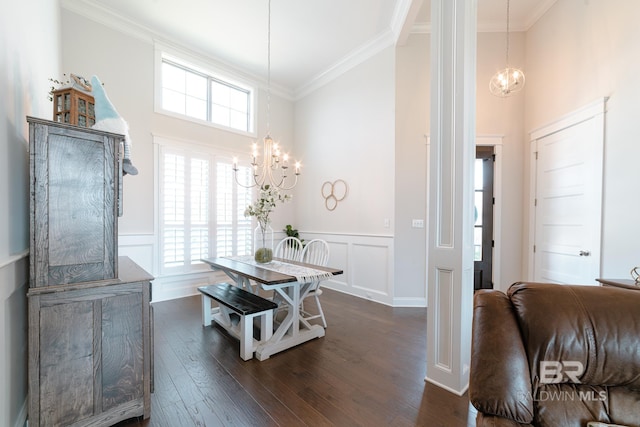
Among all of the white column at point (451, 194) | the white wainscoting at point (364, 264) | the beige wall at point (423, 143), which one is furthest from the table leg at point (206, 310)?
the beige wall at point (423, 143)

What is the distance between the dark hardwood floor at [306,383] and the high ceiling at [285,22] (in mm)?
3832

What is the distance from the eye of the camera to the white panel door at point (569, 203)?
8.94 ft

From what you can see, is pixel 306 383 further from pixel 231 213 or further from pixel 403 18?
pixel 403 18

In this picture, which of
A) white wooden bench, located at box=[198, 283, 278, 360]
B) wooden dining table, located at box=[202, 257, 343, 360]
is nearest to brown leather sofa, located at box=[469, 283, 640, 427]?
wooden dining table, located at box=[202, 257, 343, 360]

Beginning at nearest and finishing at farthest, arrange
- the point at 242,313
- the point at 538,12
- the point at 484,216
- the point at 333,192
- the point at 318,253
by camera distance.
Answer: the point at 242,313 < the point at 538,12 < the point at 318,253 < the point at 484,216 < the point at 333,192

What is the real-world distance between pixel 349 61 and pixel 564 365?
468 cm

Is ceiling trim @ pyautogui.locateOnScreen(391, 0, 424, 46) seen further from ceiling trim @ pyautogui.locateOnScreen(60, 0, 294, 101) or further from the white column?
ceiling trim @ pyautogui.locateOnScreen(60, 0, 294, 101)

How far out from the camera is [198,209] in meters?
4.21

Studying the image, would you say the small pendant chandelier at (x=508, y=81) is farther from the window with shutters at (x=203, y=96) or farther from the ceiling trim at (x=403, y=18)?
the window with shutters at (x=203, y=96)

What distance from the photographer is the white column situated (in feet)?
6.39

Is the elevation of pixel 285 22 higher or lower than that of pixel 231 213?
higher

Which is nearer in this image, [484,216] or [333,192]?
[484,216]

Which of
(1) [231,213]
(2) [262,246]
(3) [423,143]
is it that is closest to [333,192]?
(3) [423,143]

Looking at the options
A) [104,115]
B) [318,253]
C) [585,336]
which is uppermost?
[104,115]
